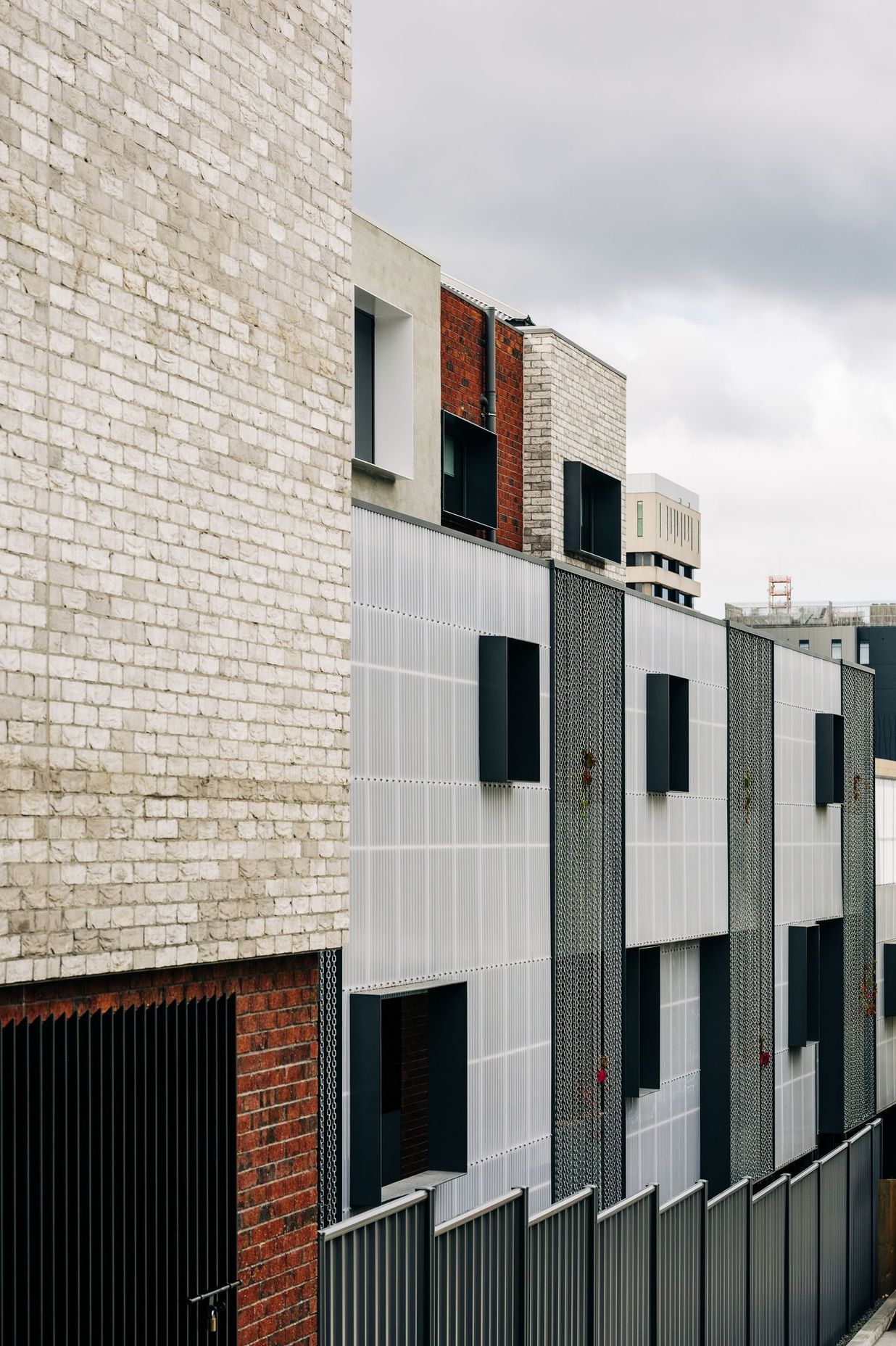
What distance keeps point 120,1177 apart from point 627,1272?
8.02m

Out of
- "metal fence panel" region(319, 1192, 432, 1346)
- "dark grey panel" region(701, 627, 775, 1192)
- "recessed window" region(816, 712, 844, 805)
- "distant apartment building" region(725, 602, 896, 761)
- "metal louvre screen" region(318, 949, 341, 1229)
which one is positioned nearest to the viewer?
"metal fence panel" region(319, 1192, 432, 1346)

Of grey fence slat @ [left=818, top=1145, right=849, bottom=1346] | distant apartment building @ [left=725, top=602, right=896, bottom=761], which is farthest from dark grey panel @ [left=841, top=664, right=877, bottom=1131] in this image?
distant apartment building @ [left=725, top=602, right=896, bottom=761]

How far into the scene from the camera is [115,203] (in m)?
9.02

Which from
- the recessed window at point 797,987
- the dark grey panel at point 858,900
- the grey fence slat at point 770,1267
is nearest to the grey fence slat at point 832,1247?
the grey fence slat at point 770,1267

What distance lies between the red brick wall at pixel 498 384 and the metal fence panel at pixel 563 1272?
9968mm

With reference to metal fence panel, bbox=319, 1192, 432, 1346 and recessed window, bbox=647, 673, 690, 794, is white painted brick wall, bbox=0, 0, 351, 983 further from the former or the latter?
recessed window, bbox=647, 673, 690, 794

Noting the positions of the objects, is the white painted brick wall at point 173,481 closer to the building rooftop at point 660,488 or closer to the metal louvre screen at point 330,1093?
the metal louvre screen at point 330,1093

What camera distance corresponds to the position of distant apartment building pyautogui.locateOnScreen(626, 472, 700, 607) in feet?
400

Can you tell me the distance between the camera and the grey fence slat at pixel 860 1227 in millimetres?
23719

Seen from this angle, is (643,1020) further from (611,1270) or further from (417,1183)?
(417,1183)

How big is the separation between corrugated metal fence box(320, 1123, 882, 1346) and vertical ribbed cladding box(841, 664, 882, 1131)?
3.61 metres

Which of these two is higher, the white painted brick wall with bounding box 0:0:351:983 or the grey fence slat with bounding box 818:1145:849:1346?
the white painted brick wall with bounding box 0:0:351:983

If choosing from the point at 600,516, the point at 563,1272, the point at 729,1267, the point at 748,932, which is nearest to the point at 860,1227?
the point at 748,932

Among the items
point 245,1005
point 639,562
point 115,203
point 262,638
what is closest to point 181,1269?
point 245,1005
